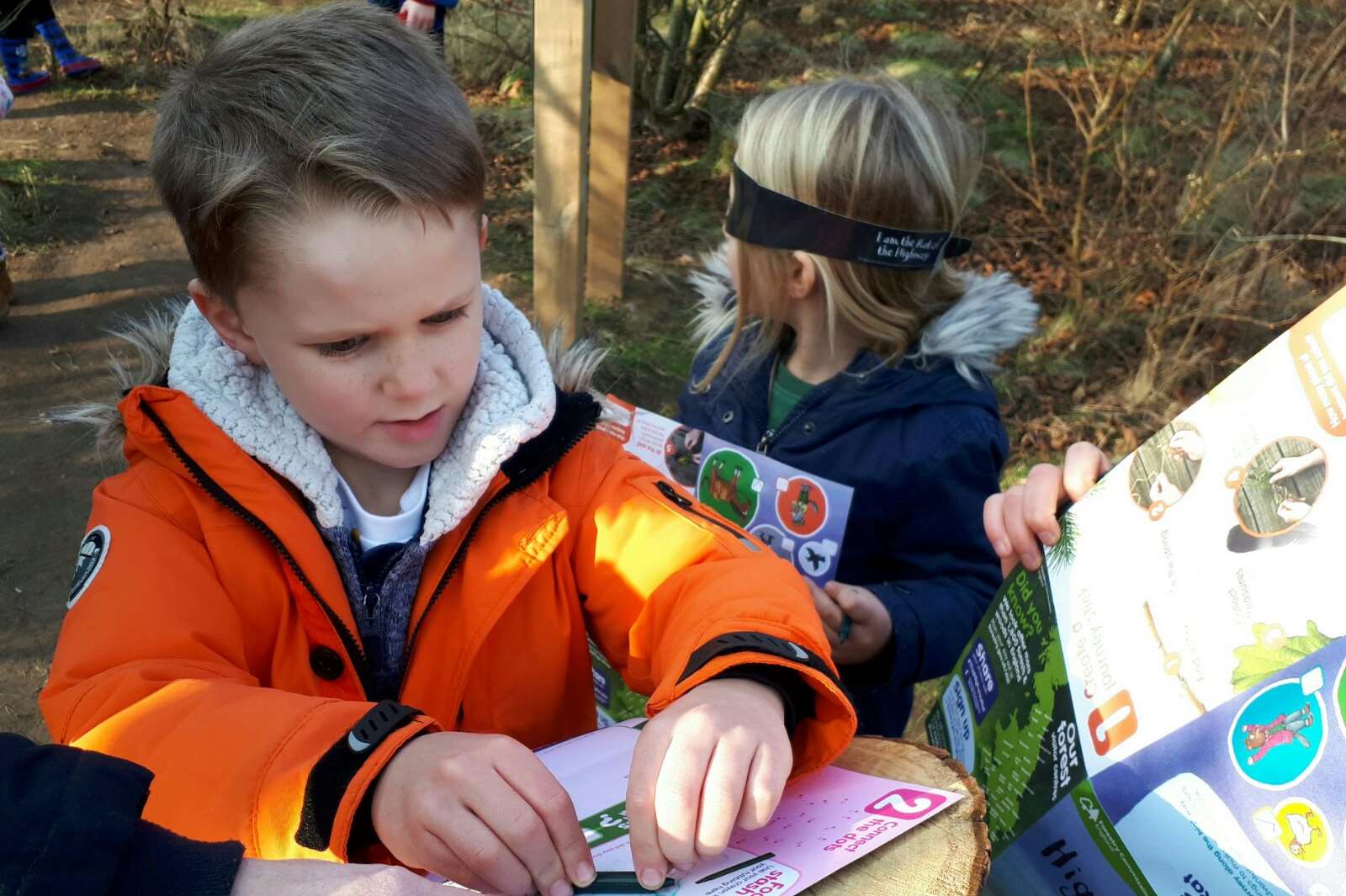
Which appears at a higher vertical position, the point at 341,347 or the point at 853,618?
the point at 341,347

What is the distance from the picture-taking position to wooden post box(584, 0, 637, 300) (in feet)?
13.1

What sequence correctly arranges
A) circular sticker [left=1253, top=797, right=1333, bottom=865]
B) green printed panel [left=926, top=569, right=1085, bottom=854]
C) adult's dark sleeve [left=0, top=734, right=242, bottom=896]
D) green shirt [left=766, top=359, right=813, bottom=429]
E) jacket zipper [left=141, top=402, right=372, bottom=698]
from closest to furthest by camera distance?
1. adult's dark sleeve [left=0, top=734, right=242, bottom=896]
2. circular sticker [left=1253, top=797, right=1333, bottom=865]
3. green printed panel [left=926, top=569, right=1085, bottom=854]
4. jacket zipper [left=141, top=402, right=372, bottom=698]
5. green shirt [left=766, top=359, right=813, bottom=429]

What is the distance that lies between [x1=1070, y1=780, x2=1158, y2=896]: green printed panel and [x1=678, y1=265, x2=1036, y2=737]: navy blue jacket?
0.73m

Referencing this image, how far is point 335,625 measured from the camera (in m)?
1.37

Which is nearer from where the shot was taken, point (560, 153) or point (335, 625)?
point (335, 625)

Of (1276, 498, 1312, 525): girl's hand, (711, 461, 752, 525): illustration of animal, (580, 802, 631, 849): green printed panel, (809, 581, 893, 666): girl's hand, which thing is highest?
(1276, 498, 1312, 525): girl's hand

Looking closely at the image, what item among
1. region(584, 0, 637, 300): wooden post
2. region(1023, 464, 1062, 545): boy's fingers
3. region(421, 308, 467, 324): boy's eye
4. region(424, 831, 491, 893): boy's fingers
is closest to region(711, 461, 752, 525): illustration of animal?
region(1023, 464, 1062, 545): boy's fingers

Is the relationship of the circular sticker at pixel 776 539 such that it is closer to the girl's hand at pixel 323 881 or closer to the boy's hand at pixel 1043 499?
the boy's hand at pixel 1043 499

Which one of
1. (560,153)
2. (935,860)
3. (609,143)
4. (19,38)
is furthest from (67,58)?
(935,860)

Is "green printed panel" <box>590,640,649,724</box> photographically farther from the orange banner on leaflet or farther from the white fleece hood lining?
the orange banner on leaflet

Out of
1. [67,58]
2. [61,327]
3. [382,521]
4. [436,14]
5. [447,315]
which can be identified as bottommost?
[61,327]

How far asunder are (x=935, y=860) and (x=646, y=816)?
0.30m

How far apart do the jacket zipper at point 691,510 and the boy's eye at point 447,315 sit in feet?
1.24

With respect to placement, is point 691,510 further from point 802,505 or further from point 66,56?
point 66,56
